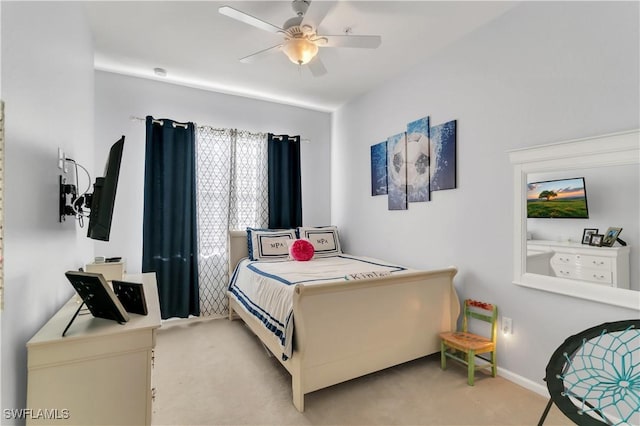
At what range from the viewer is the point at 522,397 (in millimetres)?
2082

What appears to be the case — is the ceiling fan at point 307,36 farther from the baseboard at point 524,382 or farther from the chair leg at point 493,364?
the baseboard at point 524,382

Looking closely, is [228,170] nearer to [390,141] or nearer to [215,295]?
[215,295]

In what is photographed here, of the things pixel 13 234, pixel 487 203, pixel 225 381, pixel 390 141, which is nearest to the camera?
pixel 13 234

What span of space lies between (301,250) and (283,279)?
3.30 ft

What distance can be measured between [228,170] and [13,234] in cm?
278

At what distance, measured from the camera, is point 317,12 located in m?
2.31

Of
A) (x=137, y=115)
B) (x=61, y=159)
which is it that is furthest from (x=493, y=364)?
(x=137, y=115)

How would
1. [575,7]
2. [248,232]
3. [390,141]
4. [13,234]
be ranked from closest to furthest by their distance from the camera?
1. [13,234]
2. [575,7]
3. [390,141]
4. [248,232]

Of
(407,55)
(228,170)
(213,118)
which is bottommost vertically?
(228,170)

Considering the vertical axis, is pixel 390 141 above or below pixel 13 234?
above

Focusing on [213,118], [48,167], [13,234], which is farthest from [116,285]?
[213,118]

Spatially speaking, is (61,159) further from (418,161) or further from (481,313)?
(481,313)

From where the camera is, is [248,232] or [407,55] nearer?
[407,55]

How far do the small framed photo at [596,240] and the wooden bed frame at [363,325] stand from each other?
90 centimetres
